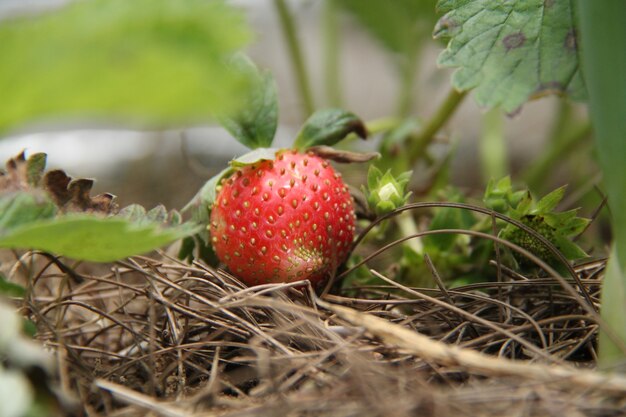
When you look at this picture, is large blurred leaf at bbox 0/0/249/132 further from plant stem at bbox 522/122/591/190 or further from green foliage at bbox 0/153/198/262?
plant stem at bbox 522/122/591/190

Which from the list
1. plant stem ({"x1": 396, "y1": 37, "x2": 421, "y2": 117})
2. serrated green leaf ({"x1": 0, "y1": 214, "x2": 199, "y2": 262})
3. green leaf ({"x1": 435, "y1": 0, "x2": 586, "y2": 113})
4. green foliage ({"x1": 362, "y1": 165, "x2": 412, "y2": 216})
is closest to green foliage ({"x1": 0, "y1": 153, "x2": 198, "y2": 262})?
serrated green leaf ({"x1": 0, "y1": 214, "x2": 199, "y2": 262})

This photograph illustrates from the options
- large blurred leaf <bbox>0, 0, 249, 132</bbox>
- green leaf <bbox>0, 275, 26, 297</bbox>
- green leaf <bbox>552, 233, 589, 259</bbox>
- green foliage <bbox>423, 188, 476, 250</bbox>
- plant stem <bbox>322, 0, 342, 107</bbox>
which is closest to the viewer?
large blurred leaf <bbox>0, 0, 249, 132</bbox>

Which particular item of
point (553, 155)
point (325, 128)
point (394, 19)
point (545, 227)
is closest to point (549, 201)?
point (545, 227)

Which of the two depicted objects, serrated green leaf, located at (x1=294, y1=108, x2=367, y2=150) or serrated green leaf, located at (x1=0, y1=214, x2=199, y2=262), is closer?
serrated green leaf, located at (x1=0, y1=214, x2=199, y2=262)

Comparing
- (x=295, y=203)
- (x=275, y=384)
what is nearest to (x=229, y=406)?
(x=275, y=384)

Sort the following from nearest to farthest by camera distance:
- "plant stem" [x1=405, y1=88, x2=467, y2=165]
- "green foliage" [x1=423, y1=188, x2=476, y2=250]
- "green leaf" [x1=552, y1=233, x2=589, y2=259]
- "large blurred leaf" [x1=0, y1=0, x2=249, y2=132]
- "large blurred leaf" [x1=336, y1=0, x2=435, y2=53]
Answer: "large blurred leaf" [x1=0, y1=0, x2=249, y2=132]
"green leaf" [x1=552, y1=233, x2=589, y2=259]
"green foliage" [x1=423, y1=188, x2=476, y2=250]
"plant stem" [x1=405, y1=88, x2=467, y2=165]
"large blurred leaf" [x1=336, y1=0, x2=435, y2=53]
